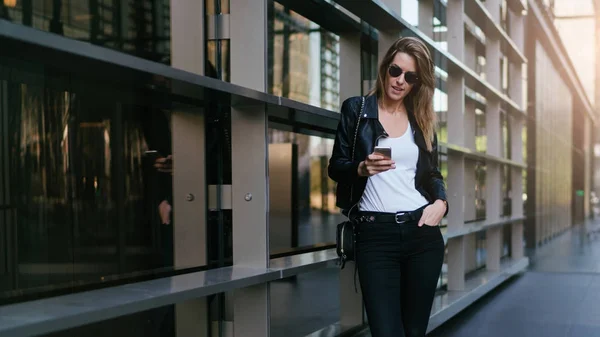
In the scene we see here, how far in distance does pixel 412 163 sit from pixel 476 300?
449 centimetres

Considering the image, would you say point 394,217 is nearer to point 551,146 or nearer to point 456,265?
point 456,265

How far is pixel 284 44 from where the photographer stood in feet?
15.8

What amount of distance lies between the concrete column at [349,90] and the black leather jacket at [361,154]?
159 centimetres

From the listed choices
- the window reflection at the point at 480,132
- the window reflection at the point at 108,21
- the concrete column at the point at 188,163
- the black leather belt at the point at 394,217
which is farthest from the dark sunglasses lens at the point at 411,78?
the window reflection at the point at 480,132

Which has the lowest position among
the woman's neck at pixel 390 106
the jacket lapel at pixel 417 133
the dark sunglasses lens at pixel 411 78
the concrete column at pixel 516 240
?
the concrete column at pixel 516 240

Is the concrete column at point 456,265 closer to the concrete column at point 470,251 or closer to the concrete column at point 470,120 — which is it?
the concrete column at point 470,251

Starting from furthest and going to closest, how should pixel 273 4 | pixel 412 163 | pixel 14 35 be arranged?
1. pixel 273 4
2. pixel 412 163
3. pixel 14 35

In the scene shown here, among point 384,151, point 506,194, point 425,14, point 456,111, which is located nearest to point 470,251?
point 506,194

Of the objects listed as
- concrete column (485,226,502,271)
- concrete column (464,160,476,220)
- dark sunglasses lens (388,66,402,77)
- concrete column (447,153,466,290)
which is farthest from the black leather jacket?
concrete column (485,226,502,271)

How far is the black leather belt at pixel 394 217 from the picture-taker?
299 centimetres

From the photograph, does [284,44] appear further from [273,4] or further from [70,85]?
[70,85]

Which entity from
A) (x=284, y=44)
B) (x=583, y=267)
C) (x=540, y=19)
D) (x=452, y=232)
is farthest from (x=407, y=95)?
(x=540, y=19)

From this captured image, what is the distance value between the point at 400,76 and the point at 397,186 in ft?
1.54

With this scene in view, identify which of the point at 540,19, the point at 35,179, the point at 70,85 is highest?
the point at 540,19
